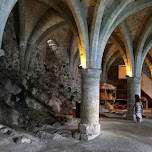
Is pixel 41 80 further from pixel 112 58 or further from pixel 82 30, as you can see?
pixel 112 58

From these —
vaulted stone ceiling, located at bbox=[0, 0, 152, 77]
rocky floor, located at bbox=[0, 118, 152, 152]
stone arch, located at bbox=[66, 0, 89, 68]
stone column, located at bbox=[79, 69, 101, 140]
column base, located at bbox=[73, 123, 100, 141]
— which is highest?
vaulted stone ceiling, located at bbox=[0, 0, 152, 77]

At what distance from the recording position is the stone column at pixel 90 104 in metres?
5.38

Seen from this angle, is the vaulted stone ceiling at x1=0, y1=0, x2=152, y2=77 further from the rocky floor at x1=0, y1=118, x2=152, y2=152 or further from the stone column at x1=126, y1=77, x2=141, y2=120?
the rocky floor at x1=0, y1=118, x2=152, y2=152

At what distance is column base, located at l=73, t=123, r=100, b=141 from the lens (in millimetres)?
5118

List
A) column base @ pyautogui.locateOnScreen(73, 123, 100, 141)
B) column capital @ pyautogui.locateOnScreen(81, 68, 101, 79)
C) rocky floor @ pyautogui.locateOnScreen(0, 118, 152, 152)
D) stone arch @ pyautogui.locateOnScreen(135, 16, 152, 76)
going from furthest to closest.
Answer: stone arch @ pyautogui.locateOnScreen(135, 16, 152, 76), column capital @ pyautogui.locateOnScreen(81, 68, 101, 79), column base @ pyautogui.locateOnScreen(73, 123, 100, 141), rocky floor @ pyautogui.locateOnScreen(0, 118, 152, 152)

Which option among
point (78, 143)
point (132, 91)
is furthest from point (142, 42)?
point (78, 143)

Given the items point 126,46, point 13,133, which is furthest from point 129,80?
point 13,133

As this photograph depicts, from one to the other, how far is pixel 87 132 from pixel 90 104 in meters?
0.85

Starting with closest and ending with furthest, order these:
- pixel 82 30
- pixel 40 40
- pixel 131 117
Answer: pixel 82 30 < pixel 131 117 < pixel 40 40

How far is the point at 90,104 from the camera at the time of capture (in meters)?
5.45

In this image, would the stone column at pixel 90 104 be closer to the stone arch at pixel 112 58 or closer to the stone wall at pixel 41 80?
the stone wall at pixel 41 80

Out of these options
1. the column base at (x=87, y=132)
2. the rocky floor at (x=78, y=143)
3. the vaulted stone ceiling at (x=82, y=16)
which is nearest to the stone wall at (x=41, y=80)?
the vaulted stone ceiling at (x=82, y=16)

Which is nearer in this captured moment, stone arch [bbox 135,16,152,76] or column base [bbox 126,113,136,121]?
stone arch [bbox 135,16,152,76]

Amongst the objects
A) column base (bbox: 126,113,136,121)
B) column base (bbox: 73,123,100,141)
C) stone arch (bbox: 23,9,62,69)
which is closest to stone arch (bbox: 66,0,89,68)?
column base (bbox: 73,123,100,141)
